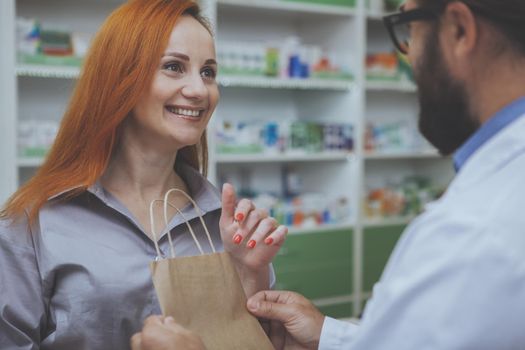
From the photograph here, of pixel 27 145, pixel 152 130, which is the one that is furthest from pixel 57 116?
pixel 152 130

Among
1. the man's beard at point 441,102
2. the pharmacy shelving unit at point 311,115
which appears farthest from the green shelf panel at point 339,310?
the man's beard at point 441,102

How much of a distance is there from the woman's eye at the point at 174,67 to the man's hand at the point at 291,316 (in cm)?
62

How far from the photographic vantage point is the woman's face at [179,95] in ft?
5.08

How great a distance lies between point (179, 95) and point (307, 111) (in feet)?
9.13

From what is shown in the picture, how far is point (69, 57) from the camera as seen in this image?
3.04 m

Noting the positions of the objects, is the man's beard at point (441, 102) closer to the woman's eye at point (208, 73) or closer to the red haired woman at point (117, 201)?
the red haired woman at point (117, 201)

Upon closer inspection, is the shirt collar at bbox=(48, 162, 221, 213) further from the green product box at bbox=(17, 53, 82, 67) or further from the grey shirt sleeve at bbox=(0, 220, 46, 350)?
the green product box at bbox=(17, 53, 82, 67)

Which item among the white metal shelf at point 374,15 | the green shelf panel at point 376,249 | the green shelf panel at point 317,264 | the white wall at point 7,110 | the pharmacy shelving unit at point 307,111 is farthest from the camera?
the green shelf panel at point 376,249

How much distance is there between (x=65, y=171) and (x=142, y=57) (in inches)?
13.9

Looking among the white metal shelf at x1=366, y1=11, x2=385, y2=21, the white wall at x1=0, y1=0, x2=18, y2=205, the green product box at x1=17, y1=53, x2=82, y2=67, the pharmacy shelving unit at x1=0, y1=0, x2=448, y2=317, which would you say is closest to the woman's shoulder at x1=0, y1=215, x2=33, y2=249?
the white wall at x1=0, y1=0, x2=18, y2=205

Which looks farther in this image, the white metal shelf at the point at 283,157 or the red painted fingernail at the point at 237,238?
the white metal shelf at the point at 283,157

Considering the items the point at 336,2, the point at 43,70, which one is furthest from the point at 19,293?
the point at 336,2

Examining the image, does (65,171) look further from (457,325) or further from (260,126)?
(260,126)

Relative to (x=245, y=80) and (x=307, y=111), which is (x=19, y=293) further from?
(x=307, y=111)
